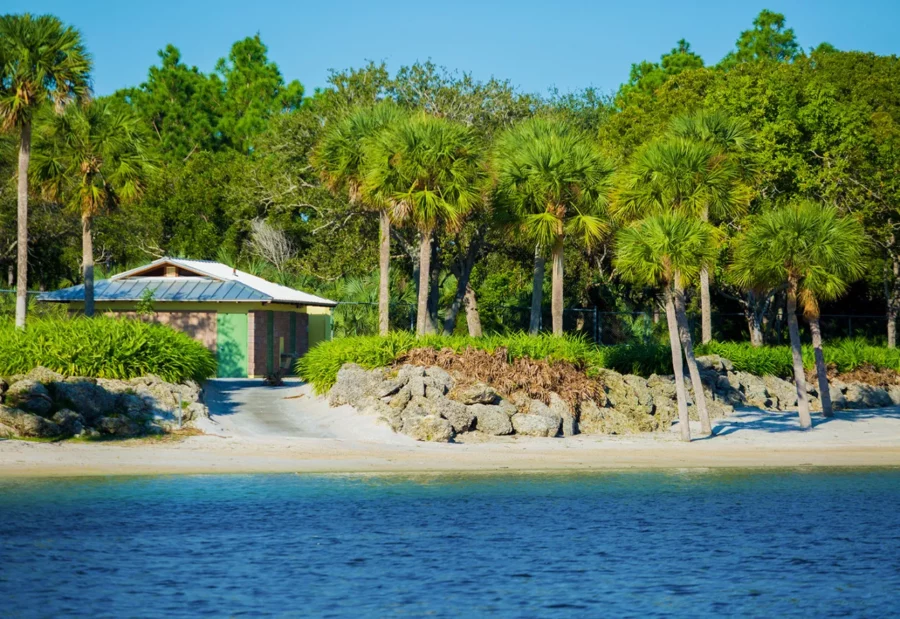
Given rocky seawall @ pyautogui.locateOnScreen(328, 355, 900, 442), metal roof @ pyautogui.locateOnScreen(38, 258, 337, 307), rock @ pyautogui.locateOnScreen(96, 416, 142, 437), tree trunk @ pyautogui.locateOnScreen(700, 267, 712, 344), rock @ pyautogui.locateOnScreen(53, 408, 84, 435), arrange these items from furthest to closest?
1. metal roof @ pyautogui.locateOnScreen(38, 258, 337, 307)
2. tree trunk @ pyautogui.locateOnScreen(700, 267, 712, 344)
3. rocky seawall @ pyautogui.locateOnScreen(328, 355, 900, 442)
4. rock @ pyautogui.locateOnScreen(96, 416, 142, 437)
5. rock @ pyautogui.locateOnScreen(53, 408, 84, 435)

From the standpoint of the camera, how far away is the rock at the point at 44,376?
88.6 feet

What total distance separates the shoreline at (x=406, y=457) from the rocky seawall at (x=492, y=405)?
86 cm

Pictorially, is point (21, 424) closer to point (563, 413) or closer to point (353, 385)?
point (353, 385)

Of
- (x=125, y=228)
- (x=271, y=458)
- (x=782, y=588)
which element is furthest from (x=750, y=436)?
(x=125, y=228)

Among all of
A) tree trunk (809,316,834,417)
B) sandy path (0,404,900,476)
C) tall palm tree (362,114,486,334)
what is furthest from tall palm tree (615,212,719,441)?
tree trunk (809,316,834,417)

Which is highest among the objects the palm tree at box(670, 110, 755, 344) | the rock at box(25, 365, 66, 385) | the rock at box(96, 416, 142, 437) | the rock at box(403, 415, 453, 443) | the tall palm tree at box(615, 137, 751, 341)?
the palm tree at box(670, 110, 755, 344)

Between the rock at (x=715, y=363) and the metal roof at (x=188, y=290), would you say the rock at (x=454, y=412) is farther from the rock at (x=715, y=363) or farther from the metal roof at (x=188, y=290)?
the metal roof at (x=188, y=290)

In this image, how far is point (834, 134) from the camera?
43.7 meters

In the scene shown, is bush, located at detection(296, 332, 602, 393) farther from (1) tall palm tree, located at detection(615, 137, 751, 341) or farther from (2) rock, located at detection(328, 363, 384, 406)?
(1) tall palm tree, located at detection(615, 137, 751, 341)

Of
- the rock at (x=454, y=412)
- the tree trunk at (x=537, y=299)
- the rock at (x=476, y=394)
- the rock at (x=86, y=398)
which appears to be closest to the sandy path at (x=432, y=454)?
the rock at (x=454, y=412)

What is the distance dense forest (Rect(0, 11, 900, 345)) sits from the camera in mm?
33219

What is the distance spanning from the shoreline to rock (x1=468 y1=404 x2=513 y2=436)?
787mm

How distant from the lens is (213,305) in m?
40.0

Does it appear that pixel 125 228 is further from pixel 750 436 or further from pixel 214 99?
pixel 750 436
